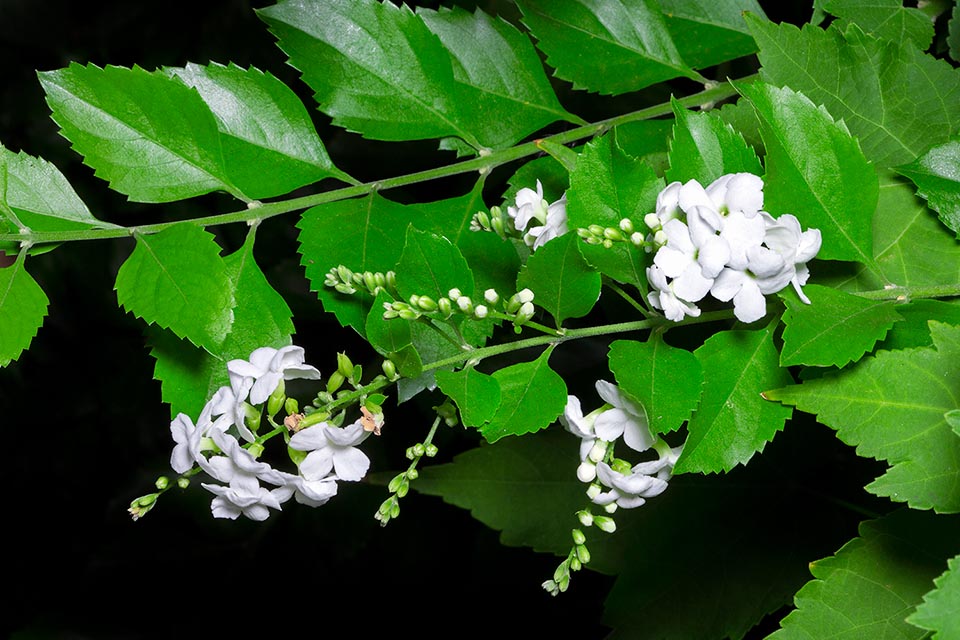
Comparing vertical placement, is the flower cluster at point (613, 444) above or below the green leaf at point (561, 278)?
below

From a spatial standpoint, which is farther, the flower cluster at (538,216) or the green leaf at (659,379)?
the flower cluster at (538,216)

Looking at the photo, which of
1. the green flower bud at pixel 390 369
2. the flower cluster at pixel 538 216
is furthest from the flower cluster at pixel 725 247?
the green flower bud at pixel 390 369

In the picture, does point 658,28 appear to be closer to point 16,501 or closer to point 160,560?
point 160,560

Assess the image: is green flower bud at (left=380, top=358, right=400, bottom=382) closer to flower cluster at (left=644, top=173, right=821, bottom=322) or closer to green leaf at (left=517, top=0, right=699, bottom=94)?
flower cluster at (left=644, top=173, right=821, bottom=322)

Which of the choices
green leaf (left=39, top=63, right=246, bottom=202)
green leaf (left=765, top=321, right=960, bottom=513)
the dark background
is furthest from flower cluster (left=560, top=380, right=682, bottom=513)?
the dark background

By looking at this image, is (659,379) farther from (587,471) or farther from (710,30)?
(710,30)

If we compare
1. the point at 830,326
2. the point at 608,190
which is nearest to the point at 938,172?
the point at 830,326

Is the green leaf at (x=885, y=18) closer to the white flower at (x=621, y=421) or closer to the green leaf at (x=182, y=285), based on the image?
the white flower at (x=621, y=421)
